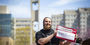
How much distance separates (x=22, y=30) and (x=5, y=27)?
312 mm

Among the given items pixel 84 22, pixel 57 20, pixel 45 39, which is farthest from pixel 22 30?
pixel 84 22

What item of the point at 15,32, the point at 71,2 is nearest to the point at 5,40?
the point at 15,32

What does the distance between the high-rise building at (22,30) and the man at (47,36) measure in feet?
0.73

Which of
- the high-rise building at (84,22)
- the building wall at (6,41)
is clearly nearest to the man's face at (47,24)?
the high-rise building at (84,22)

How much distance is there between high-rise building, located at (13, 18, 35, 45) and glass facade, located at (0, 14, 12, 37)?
0.11 metres

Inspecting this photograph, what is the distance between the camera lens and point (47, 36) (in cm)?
233

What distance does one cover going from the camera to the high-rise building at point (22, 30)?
2512mm

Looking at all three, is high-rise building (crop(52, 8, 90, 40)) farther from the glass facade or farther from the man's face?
the glass facade

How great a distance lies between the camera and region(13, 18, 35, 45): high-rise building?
2.51 meters

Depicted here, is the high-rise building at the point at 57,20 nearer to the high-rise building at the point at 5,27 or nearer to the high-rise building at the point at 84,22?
the high-rise building at the point at 84,22

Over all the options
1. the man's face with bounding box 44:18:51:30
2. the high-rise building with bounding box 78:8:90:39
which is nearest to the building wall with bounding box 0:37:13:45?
the man's face with bounding box 44:18:51:30

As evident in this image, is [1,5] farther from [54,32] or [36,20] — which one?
[54,32]

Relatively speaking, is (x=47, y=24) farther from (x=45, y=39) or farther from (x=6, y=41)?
(x=6, y=41)

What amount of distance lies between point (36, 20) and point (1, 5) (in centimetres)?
68
